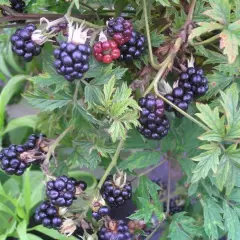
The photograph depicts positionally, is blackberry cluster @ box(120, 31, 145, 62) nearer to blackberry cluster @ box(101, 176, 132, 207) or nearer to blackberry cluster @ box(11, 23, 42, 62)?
blackberry cluster @ box(11, 23, 42, 62)

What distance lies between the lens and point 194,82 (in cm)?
111

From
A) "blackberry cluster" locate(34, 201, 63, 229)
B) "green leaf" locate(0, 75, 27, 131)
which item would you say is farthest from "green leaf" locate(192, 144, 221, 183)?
"green leaf" locate(0, 75, 27, 131)

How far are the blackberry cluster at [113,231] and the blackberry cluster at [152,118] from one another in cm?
23

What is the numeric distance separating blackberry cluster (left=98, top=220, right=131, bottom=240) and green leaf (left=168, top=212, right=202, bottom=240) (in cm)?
17

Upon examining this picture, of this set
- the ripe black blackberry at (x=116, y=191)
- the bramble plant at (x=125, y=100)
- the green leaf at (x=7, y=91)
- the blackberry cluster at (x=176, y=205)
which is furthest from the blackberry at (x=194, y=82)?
the green leaf at (x=7, y=91)

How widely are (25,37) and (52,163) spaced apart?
1.36 ft

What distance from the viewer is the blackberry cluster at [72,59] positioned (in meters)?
0.92

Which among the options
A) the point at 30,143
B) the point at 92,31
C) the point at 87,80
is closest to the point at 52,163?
the point at 30,143

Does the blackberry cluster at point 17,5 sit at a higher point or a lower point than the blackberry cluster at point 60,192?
higher

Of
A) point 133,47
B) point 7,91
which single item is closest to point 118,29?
point 133,47

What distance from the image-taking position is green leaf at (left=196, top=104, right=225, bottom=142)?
3.38ft

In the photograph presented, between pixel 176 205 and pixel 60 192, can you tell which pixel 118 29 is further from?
pixel 176 205

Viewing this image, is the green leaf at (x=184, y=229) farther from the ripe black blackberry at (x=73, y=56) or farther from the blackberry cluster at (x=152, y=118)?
the ripe black blackberry at (x=73, y=56)

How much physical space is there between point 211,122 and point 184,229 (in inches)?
14.5
